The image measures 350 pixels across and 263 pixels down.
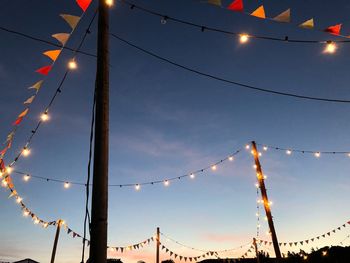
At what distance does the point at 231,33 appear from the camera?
6.33 m

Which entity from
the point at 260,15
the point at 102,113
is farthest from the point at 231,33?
the point at 102,113

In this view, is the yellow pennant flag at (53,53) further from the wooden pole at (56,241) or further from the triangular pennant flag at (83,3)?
the wooden pole at (56,241)

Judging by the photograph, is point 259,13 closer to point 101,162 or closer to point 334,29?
point 334,29

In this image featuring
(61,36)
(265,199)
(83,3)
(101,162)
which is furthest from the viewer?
(265,199)

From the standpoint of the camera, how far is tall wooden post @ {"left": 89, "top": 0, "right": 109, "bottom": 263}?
2.87 m

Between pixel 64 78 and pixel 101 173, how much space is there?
3702 mm

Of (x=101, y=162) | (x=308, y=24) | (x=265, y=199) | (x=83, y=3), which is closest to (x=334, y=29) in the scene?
(x=308, y=24)

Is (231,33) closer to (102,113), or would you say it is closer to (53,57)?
(53,57)

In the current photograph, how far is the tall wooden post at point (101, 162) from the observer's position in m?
2.87

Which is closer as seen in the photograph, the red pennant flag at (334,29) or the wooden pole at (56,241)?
the red pennant flag at (334,29)

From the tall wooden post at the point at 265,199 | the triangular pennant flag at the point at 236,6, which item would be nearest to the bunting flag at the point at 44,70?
the triangular pennant flag at the point at 236,6

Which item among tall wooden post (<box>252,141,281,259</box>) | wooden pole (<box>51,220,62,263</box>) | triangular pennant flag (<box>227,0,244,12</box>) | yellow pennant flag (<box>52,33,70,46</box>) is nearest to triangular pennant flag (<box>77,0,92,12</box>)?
yellow pennant flag (<box>52,33,70,46</box>)

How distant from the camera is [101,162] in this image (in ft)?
10.2

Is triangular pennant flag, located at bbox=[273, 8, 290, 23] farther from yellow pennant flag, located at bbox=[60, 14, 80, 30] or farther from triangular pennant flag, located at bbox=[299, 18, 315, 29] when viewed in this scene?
yellow pennant flag, located at bbox=[60, 14, 80, 30]
